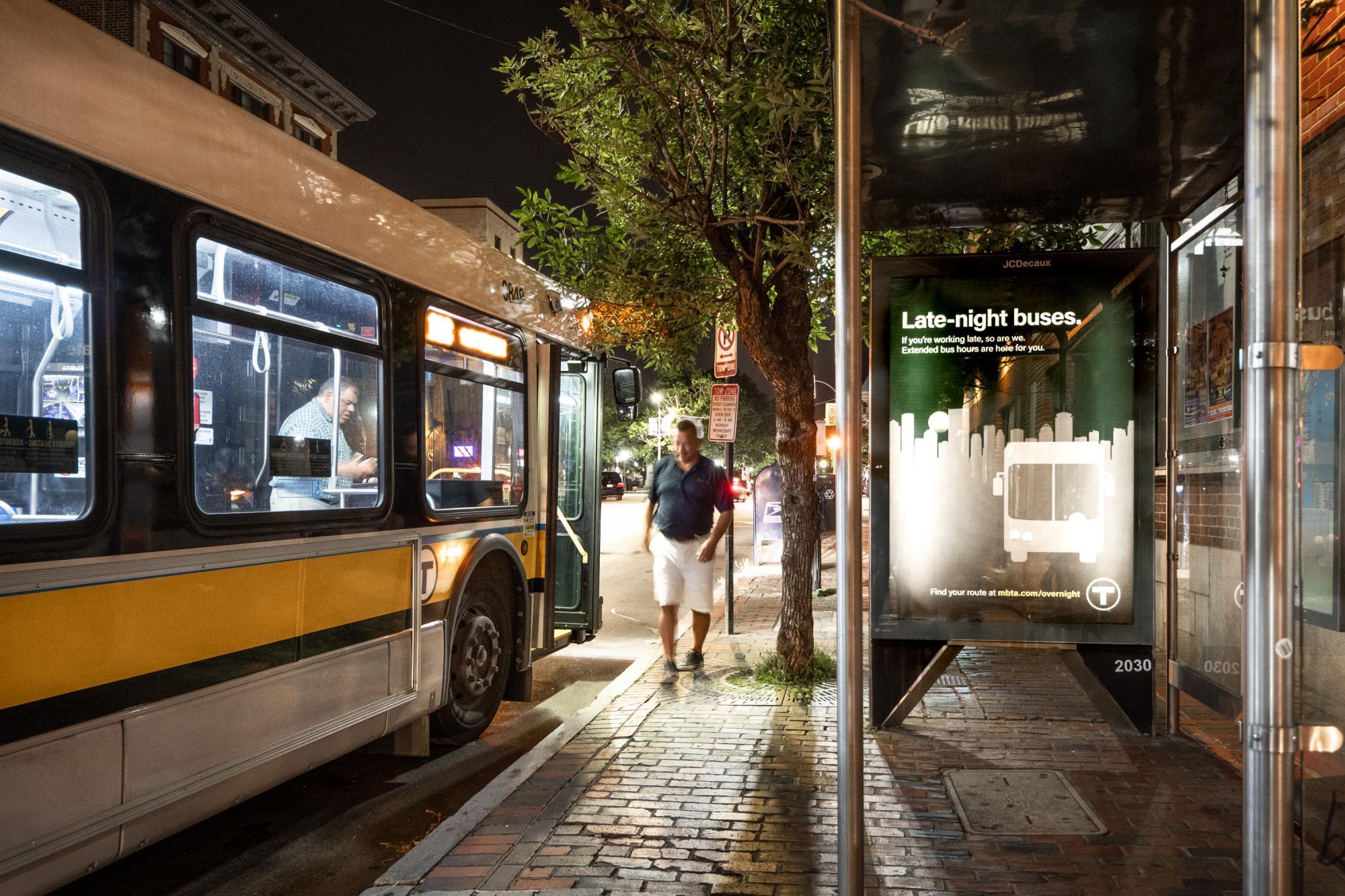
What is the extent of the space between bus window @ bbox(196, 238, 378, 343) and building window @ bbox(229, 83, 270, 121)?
113 ft

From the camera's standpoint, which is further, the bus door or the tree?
the bus door

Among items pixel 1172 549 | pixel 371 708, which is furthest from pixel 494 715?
pixel 1172 549

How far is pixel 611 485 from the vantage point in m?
28.0

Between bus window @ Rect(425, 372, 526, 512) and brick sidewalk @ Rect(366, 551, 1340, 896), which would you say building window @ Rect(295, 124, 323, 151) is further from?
brick sidewalk @ Rect(366, 551, 1340, 896)

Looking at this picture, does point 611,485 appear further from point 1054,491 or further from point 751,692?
point 1054,491

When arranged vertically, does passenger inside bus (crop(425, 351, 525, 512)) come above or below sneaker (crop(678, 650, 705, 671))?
above

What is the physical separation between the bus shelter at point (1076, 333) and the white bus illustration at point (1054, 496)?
1cm

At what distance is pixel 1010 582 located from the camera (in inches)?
229

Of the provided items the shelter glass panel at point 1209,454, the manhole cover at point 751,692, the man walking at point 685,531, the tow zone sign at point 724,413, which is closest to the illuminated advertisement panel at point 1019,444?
the shelter glass panel at point 1209,454

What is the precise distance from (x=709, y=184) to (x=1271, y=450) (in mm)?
5640

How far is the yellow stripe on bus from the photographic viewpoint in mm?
3244

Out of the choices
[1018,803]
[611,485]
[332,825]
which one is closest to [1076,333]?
[1018,803]

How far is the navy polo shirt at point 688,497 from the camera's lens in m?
7.95

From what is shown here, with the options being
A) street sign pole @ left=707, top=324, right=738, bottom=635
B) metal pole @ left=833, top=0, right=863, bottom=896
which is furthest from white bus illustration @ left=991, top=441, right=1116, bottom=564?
street sign pole @ left=707, top=324, right=738, bottom=635
